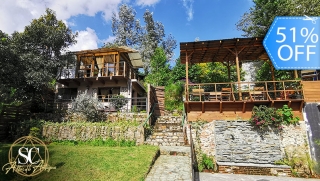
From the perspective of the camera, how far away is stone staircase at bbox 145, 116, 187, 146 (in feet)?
32.0

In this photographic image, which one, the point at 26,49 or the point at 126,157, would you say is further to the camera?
the point at 26,49

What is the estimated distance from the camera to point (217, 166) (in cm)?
922

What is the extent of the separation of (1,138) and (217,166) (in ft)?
42.3

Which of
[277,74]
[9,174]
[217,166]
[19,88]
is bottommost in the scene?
[217,166]

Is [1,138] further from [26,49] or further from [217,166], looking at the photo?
[217,166]

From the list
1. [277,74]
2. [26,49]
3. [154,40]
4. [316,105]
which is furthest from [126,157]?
[154,40]

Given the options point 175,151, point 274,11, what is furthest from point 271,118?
point 274,11

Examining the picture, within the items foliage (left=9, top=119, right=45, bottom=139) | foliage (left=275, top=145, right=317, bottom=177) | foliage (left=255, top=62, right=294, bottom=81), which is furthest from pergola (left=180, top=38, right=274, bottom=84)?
foliage (left=9, top=119, right=45, bottom=139)

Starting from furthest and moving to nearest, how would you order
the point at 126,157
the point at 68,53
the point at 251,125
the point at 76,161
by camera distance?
1. the point at 68,53
2. the point at 251,125
3. the point at 126,157
4. the point at 76,161

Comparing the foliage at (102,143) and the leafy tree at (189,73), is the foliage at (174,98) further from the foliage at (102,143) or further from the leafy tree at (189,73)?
the foliage at (102,143)

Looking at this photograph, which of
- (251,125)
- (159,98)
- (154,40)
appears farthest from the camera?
(154,40)

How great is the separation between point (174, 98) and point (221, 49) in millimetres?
6774

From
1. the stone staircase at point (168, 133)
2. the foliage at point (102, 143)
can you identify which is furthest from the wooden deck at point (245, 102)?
the foliage at point (102, 143)

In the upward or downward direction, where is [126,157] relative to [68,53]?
downward
